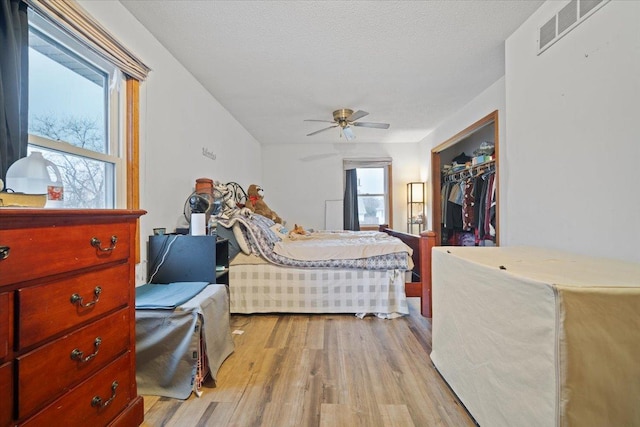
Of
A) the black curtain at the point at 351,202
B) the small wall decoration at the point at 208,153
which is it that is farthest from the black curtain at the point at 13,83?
the black curtain at the point at 351,202

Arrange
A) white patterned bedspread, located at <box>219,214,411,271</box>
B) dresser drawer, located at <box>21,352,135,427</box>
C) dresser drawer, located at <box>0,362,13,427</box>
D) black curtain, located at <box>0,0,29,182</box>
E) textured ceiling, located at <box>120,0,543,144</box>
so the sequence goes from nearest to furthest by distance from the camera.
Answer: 1. dresser drawer, located at <box>0,362,13,427</box>
2. dresser drawer, located at <box>21,352,135,427</box>
3. black curtain, located at <box>0,0,29,182</box>
4. textured ceiling, located at <box>120,0,543,144</box>
5. white patterned bedspread, located at <box>219,214,411,271</box>

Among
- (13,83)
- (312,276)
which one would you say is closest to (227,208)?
(312,276)

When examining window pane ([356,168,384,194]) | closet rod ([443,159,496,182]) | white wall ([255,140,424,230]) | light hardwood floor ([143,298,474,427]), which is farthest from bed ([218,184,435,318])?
window pane ([356,168,384,194])

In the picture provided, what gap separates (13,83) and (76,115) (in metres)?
0.43

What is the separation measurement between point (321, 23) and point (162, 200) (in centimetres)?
173

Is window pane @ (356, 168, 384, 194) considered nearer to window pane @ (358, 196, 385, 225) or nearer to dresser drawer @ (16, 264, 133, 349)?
window pane @ (358, 196, 385, 225)

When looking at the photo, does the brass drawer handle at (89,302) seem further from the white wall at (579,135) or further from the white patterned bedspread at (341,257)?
the white wall at (579,135)

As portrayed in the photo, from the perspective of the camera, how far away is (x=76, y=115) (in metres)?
1.52

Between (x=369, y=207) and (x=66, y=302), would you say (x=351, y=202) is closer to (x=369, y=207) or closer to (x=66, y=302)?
(x=369, y=207)

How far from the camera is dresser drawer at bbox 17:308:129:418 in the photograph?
747mm

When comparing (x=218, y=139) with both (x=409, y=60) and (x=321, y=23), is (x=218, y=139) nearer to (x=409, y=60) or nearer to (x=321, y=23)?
(x=321, y=23)

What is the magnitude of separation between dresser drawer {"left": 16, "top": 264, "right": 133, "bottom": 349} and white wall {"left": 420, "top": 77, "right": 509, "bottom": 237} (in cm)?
253

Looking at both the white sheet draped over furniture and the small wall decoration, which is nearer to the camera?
the white sheet draped over furniture

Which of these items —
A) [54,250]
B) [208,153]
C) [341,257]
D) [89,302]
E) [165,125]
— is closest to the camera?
[54,250]
